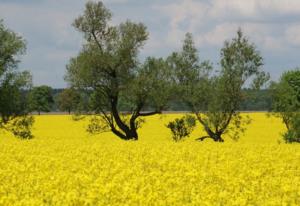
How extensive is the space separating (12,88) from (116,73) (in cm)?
825

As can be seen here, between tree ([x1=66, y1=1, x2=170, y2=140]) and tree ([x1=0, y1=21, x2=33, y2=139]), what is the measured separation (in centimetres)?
399

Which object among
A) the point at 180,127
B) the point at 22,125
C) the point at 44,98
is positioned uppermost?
the point at 44,98

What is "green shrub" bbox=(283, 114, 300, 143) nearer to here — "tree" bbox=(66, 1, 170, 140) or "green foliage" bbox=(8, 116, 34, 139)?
"tree" bbox=(66, 1, 170, 140)

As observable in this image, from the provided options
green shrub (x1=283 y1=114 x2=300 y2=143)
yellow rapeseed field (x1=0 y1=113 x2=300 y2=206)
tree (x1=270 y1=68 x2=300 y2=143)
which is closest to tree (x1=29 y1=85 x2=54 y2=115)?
tree (x1=270 y1=68 x2=300 y2=143)

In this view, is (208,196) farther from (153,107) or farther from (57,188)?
(153,107)

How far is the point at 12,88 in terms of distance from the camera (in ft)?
171

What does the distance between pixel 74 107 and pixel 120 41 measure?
6.73 metres

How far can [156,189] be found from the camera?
531 inches

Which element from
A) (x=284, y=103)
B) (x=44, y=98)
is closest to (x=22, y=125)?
(x=284, y=103)

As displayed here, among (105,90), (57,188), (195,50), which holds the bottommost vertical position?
(57,188)

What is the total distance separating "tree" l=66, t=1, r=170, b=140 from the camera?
51438 mm

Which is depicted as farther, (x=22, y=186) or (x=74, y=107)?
(x=74, y=107)

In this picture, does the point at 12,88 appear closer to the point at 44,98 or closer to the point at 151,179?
the point at 151,179

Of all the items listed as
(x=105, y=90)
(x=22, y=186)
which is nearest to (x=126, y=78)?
(x=105, y=90)
